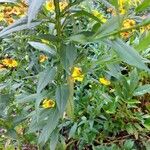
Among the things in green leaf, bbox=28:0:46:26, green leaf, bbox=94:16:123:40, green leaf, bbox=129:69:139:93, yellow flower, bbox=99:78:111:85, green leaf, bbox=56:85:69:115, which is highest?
green leaf, bbox=28:0:46:26

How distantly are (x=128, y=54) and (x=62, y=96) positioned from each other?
0.34 meters

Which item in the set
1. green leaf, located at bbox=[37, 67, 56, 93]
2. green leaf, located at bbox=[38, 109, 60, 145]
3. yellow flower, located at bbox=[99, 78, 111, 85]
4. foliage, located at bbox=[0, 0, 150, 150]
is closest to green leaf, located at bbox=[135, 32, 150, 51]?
foliage, located at bbox=[0, 0, 150, 150]

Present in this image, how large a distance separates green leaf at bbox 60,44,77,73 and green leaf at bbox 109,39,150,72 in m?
0.14

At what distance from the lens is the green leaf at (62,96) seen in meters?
1.46

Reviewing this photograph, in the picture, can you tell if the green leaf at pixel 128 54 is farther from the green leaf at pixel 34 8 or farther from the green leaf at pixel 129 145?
the green leaf at pixel 129 145

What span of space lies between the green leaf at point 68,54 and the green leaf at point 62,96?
0.18 m

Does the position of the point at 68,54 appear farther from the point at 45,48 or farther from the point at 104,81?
the point at 104,81

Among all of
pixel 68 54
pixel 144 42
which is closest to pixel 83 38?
pixel 68 54

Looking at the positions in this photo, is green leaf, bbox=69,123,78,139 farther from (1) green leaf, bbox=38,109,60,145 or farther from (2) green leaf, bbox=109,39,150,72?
(2) green leaf, bbox=109,39,150,72

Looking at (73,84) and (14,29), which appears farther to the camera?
(73,84)

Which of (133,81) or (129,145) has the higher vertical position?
(133,81)

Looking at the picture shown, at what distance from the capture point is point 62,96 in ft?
4.89

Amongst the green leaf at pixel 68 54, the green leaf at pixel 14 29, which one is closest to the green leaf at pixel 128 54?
the green leaf at pixel 68 54

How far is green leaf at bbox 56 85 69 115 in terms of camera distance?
1.46m
